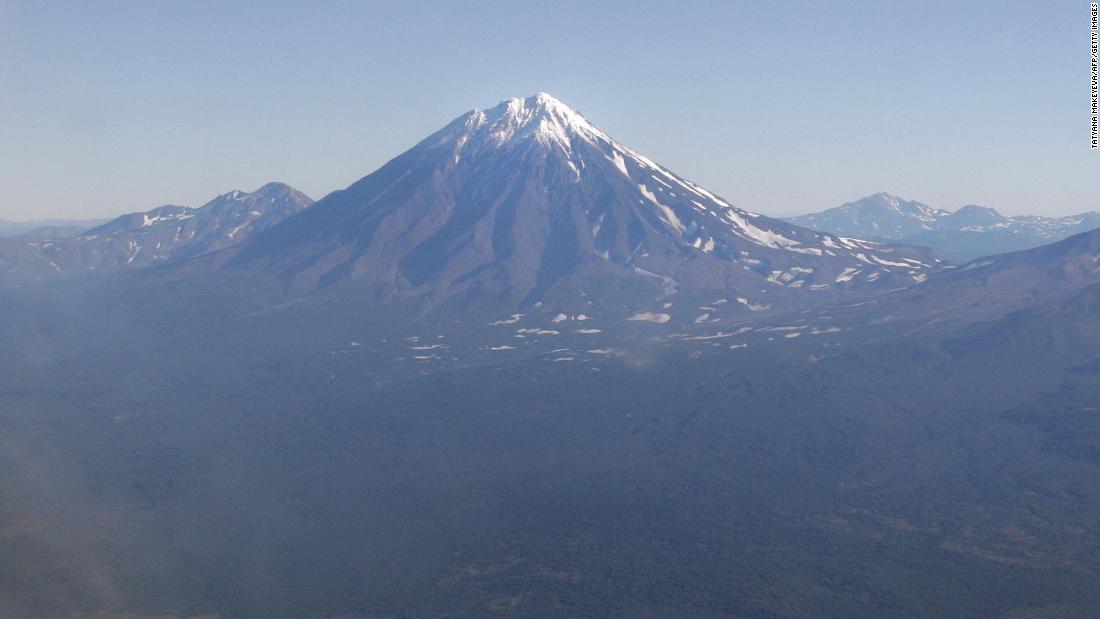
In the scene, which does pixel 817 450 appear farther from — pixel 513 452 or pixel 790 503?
pixel 513 452

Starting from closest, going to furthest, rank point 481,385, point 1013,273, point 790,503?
point 790,503
point 481,385
point 1013,273

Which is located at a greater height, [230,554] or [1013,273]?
[1013,273]

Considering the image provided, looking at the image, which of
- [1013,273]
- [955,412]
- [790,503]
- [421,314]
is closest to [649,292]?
[421,314]

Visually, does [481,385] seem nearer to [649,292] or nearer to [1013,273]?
[649,292]

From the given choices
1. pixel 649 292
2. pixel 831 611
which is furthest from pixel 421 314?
pixel 831 611

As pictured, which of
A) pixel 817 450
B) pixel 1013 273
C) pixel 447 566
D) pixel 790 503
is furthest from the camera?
pixel 1013 273

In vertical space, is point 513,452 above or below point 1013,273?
below

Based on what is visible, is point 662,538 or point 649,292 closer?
point 662,538

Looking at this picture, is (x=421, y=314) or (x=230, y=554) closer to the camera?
(x=230, y=554)

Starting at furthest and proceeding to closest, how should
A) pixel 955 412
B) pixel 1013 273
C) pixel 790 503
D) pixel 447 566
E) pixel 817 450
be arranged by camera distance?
1. pixel 1013 273
2. pixel 955 412
3. pixel 817 450
4. pixel 790 503
5. pixel 447 566
